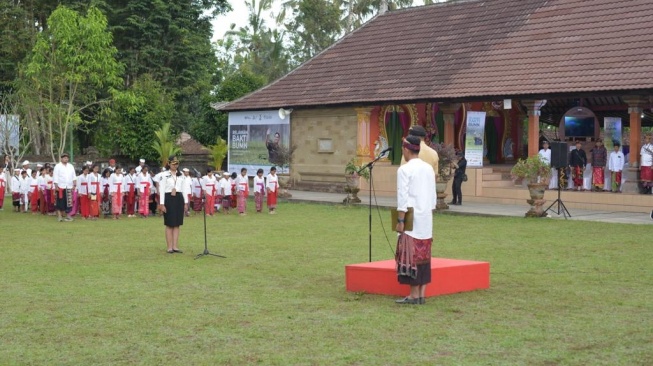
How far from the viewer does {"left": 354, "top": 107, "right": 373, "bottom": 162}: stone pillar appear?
29.9 metres

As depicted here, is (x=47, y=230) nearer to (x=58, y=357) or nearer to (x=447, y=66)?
(x=58, y=357)

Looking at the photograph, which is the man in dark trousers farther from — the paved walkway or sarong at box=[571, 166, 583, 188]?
sarong at box=[571, 166, 583, 188]

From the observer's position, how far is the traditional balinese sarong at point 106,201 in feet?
75.4

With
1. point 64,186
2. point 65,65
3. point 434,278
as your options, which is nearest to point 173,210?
point 434,278

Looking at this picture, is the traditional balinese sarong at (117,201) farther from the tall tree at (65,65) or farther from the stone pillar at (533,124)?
the tall tree at (65,65)

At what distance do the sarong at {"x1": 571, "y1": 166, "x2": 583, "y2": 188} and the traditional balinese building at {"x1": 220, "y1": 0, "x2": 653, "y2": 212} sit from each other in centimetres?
122

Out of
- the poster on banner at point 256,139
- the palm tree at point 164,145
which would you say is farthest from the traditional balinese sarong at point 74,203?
the palm tree at point 164,145

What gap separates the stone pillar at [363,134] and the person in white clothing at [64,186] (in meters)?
10.5

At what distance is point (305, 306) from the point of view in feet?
31.0

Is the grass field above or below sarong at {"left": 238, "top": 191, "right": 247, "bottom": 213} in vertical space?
below

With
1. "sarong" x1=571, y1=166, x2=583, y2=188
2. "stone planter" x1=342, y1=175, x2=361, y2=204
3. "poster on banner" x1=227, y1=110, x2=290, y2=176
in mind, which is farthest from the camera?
"poster on banner" x1=227, y1=110, x2=290, y2=176

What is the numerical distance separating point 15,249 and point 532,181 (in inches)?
451

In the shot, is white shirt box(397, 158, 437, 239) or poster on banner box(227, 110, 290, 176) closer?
white shirt box(397, 158, 437, 239)

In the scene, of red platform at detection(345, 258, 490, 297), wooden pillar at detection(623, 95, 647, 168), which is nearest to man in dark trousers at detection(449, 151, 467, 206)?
wooden pillar at detection(623, 95, 647, 168)
